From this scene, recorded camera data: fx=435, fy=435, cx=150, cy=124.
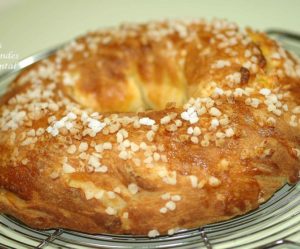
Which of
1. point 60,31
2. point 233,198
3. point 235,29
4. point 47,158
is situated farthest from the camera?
point 60,31

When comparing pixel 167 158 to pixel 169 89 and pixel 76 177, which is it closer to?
pixel 76 177

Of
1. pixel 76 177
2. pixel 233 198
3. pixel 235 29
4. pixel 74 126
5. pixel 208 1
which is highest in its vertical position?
pixel 208 1

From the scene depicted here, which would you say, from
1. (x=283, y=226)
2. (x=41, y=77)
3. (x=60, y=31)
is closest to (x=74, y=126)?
(x=41, y=77)

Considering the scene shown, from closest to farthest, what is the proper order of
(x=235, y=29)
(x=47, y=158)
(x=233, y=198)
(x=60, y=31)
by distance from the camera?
1. (x=233, y=198)
2. (x=47, y=158)
3. (x=235, y=29)
4. (x=60, y=31)

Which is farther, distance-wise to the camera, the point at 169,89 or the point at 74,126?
the point at 169,89

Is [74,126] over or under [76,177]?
over

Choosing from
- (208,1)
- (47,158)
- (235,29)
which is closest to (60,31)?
(208,1)
